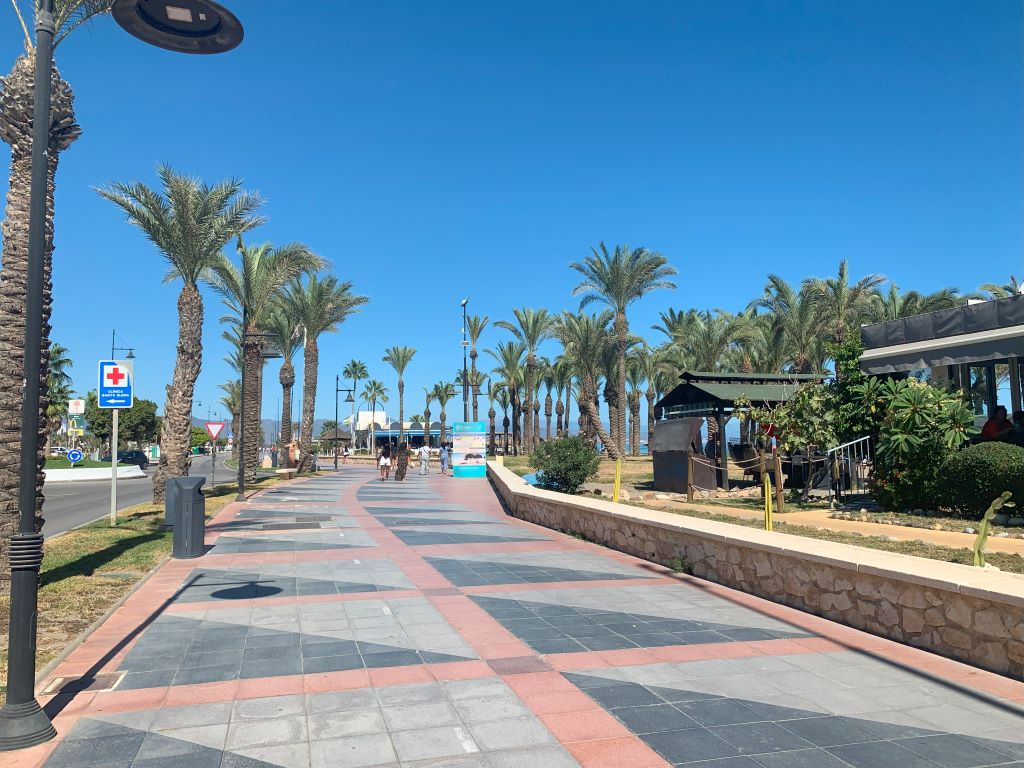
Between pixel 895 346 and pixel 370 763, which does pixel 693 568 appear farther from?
pixel 895 346

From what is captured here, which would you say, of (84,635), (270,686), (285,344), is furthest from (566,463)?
(285,344)

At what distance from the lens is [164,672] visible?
5.52 metres

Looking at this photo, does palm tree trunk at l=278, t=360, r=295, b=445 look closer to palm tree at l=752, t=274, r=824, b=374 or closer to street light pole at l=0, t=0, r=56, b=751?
palm tree at l=752, t=274, r=824, b=374

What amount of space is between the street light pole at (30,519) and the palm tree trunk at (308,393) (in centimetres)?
3413

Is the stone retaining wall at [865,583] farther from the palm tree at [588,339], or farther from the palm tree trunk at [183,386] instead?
the palm tree at [588,339]

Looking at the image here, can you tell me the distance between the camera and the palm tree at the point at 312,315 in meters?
37.5

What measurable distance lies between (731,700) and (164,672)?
13.8ft

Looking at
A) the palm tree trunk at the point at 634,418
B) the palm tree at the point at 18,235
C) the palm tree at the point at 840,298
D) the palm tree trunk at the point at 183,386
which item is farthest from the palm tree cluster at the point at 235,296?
the palm tree trunk at the point at 634,418

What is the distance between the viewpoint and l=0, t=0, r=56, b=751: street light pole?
4.23 m

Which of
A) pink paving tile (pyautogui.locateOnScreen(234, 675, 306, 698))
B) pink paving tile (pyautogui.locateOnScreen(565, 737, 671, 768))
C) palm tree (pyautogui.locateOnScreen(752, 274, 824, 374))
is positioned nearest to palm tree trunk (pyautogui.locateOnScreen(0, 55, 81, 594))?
pink paving tile (pyautogui.locateOnScreen(234, 675, 306, 698))

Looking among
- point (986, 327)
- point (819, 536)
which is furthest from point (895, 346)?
point (819, 536)

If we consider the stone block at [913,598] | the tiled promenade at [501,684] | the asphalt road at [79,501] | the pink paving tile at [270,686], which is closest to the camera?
the tiled promenade at [501,684]

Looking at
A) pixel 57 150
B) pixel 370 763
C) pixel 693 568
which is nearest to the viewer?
pixel 370 763

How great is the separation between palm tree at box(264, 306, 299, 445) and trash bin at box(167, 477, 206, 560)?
100 ft
